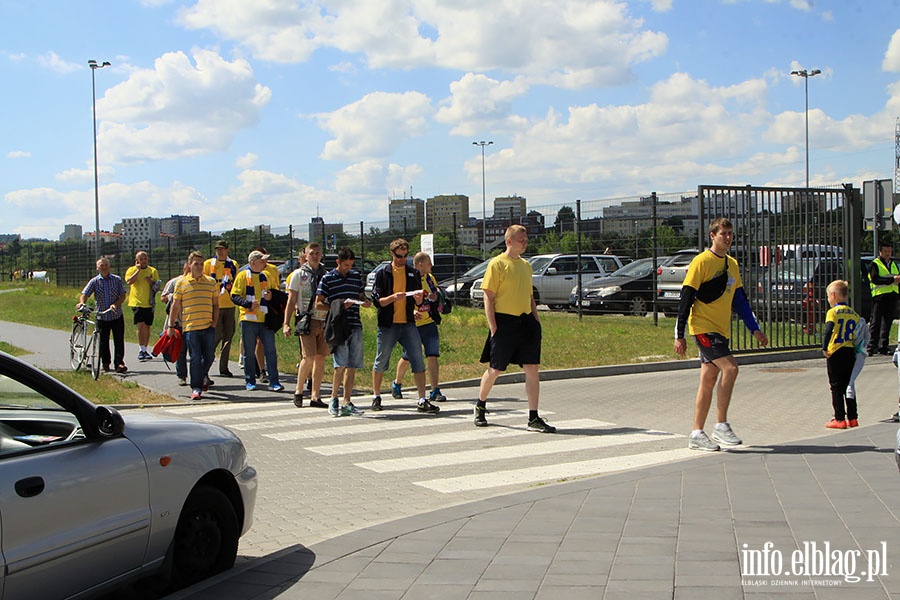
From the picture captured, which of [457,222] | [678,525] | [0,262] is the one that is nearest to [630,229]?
[457,222]

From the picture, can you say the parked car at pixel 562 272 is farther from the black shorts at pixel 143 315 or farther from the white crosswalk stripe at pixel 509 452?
the white crosswalk stripe at pixel 509 452

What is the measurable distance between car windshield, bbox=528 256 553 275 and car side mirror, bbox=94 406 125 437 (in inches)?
850

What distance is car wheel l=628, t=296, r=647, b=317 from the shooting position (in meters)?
23.4

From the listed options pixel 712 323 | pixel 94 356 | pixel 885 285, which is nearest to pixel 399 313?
pixel 712 323

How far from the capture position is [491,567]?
15.9ft

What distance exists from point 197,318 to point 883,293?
37.4 feet

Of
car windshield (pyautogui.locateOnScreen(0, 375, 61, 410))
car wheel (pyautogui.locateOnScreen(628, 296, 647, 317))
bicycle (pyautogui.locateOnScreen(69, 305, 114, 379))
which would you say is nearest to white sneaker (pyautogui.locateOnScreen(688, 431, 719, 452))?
car windshield (pyautogui.locateOnScreen(0, 375, 61, 410))

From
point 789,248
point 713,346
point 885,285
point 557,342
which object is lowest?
point 557,342

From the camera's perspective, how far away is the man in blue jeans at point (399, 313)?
11.4m

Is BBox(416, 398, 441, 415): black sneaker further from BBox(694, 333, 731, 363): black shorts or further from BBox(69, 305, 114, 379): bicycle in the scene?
BBox(69, 305, 114, 379): bicycle

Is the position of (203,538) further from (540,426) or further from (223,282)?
(223,282)

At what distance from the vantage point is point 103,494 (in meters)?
4.31

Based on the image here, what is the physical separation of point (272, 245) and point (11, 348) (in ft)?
53.0

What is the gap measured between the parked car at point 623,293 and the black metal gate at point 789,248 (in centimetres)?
A: 582
